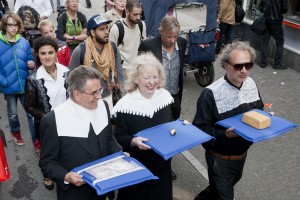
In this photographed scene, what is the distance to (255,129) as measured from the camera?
310cm

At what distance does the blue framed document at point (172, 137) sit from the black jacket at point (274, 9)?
6397 millimetres

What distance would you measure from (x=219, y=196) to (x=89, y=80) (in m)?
1.73

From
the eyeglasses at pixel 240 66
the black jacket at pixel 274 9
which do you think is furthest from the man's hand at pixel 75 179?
the black jacket at pixel 274 9

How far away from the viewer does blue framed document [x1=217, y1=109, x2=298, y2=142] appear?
3016 millimetres

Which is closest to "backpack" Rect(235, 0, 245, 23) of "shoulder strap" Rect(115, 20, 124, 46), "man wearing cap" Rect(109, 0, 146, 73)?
"man wearing cap" Rect(109, 0, 146, 73)

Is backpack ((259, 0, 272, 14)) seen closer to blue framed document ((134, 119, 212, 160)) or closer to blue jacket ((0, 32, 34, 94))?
blue jacket ((0, 32, 34, 94))

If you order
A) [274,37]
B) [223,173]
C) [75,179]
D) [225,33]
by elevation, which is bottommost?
[225,33]

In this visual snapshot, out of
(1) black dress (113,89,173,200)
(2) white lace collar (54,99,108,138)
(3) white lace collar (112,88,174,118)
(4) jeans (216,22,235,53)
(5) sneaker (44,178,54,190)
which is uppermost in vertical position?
(2) white lace collar (54,99,108,138)

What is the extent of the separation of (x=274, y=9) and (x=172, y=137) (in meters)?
6.67

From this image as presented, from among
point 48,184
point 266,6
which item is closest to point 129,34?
point 48,184

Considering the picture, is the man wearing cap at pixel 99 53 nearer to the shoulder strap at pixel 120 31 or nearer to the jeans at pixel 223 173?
the shoulder strap at pixel 120 31

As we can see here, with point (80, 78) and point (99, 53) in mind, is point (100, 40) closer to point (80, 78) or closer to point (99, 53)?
point (99, 53)

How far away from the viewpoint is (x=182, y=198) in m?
4.58

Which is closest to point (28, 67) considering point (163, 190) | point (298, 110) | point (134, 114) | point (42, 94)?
point (42, 94)
